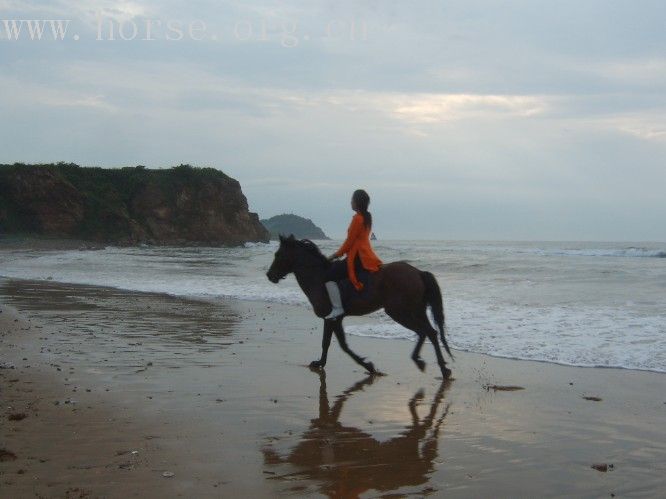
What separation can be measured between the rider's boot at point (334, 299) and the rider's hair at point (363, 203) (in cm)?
85

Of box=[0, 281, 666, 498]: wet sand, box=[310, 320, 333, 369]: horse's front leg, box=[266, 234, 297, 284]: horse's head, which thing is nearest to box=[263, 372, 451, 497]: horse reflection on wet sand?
box=[0, 281, 666, 498]: wet sand

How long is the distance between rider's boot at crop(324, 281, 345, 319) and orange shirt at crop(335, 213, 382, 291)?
0.23 m

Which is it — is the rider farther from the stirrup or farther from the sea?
the sea

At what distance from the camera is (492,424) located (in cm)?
570

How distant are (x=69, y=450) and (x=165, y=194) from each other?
78692mm

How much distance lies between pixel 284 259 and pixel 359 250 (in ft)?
3.66

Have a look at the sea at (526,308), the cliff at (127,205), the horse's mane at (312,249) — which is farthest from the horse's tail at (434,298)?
the cliff at (127,205)

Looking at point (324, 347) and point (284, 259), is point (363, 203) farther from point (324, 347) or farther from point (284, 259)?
point (324, 347)

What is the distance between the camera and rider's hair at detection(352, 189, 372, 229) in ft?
28.0

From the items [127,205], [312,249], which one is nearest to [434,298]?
[312,249]

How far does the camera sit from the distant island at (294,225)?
146 m

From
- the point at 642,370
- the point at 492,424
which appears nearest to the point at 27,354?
the point at 492,424

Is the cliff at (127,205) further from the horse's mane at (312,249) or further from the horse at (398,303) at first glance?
the horse at (398,303)

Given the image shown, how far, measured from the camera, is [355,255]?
8.45 m
